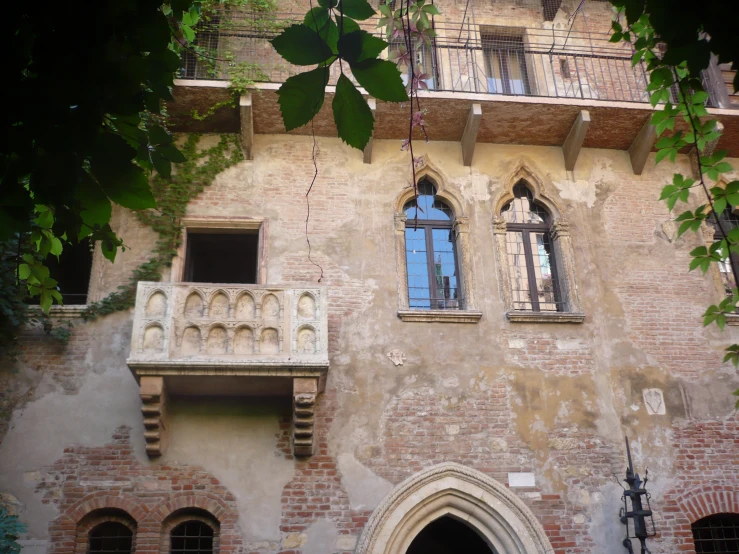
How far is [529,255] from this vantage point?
9734mm

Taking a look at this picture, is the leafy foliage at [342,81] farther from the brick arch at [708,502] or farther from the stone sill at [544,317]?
the brick arch at [708,502]

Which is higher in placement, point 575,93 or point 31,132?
point 575,93

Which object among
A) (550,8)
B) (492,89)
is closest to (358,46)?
(492,89)

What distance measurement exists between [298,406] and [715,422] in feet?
16.6

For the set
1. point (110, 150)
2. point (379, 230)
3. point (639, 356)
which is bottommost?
point (110, 150)

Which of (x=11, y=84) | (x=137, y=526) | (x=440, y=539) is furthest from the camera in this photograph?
(x=440, y=539)

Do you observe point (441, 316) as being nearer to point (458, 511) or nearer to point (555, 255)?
point (555, 255)

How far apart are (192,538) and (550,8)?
9064 mm

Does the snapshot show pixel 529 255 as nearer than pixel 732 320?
No

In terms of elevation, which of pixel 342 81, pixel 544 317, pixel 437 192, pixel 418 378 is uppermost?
pixel 437 192

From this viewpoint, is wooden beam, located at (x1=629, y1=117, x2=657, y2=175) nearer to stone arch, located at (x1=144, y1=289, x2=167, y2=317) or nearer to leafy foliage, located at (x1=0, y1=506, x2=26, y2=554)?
stone arch, located at (x1=144, y1=289, x2=167, y2=317)

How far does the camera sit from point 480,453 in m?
8.34

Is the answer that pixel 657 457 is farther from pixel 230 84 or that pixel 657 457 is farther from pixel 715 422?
pixel 230 84

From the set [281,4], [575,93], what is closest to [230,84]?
[281,4]
